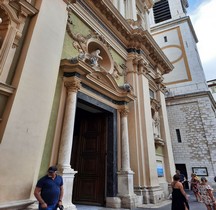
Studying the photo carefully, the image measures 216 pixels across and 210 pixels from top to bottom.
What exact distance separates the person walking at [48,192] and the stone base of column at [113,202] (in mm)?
3134

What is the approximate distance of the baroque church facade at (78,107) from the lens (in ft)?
11.0

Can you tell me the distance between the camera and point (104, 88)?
6336 millimetres

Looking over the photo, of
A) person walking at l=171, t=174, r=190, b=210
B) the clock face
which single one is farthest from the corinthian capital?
the clock face

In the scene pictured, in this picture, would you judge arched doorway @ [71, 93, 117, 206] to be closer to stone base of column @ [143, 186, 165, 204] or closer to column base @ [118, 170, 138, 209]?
column base @ [118, 170, 138, 209]

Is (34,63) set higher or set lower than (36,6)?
lower

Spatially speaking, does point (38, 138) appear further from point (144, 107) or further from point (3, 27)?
point (144, 107)

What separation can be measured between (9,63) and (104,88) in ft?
10.8

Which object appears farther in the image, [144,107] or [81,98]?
[144,107]

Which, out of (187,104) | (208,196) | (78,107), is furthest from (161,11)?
(208,196)

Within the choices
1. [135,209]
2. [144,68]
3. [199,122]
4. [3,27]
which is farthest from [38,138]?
[199,122]

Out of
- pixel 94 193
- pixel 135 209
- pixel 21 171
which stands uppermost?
pixel 21 171

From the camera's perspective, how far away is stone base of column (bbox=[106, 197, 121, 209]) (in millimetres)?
5477

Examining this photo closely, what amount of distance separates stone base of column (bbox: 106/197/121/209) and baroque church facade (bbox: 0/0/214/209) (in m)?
0.03

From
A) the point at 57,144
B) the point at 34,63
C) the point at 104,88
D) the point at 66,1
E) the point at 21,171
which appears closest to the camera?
the point at 21,171
